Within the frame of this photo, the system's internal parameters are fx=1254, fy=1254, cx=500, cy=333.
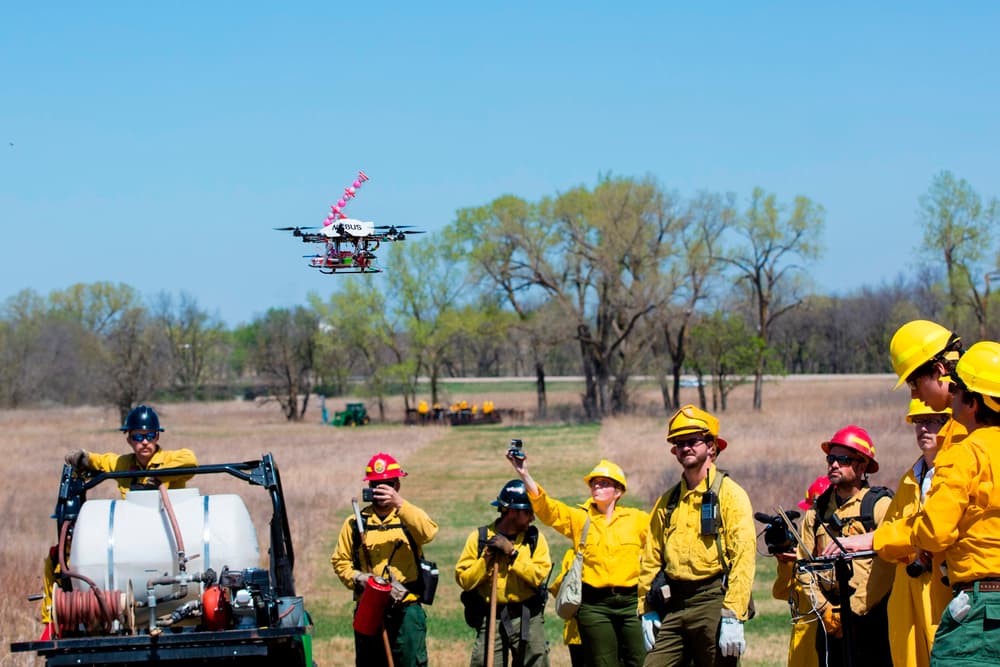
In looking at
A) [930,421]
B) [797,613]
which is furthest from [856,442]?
[797,613]

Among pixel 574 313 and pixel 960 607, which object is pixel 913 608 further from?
pixel 574 313

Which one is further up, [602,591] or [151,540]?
[151,540]

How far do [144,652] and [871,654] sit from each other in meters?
4.23

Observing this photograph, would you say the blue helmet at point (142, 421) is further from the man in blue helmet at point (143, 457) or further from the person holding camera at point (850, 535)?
the person holding camera at point (850, 535)

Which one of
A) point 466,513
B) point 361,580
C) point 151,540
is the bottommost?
point 466,513

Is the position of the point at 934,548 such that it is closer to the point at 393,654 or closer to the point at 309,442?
the point at 393,654

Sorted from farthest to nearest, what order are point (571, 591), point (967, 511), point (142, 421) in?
1. point (142, 421)
2. point (571, 591)
3. point (967, 511)

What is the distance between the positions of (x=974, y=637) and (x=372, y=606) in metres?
4.07

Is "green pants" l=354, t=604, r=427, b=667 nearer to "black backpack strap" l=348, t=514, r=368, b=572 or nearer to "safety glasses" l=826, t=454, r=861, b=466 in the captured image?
"black backpack strap" l=348, t=514, r=368, b=572

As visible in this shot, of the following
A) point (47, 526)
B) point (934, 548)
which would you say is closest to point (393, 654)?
point (934, 548)

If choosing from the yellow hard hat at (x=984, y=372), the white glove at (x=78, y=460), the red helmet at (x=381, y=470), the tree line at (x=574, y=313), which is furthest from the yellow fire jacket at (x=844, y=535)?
the tree line at (x=574, y=313)

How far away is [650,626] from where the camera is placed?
748 centimetres

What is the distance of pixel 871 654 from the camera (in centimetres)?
756

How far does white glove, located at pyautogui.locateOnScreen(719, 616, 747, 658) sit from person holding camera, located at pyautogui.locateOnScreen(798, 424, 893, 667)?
0.56 meters
